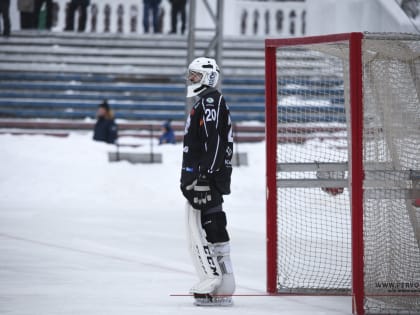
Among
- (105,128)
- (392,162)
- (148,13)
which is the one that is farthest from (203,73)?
(148,13)

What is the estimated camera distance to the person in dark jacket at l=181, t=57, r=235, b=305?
5898 millimetres

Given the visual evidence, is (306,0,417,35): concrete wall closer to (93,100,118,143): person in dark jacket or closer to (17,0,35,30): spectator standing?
(93,100,118,143): person in dark jacket

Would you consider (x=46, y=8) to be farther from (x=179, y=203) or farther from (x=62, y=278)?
(x=62, y=278)

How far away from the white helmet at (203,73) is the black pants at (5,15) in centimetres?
1806

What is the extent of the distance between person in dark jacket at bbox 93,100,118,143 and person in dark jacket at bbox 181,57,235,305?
39.0ft

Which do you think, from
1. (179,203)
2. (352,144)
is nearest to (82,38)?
(179,203)

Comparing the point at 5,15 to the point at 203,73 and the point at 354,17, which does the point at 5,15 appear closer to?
the point at 354,17

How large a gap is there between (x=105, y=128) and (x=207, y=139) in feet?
40.4

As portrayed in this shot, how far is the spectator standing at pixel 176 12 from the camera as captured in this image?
78.3 feet

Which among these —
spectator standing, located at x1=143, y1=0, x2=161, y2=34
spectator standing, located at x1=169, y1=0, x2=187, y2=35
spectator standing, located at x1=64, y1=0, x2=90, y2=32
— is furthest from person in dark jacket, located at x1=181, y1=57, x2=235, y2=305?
spectator standing, located at x1=64, y1=0, x2=90, y2=32

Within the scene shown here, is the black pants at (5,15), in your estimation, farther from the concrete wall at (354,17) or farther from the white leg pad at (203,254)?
the white leg pad at (203,254)

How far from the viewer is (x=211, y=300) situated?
611 cm

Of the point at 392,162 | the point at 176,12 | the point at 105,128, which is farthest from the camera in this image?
the point at 176,12

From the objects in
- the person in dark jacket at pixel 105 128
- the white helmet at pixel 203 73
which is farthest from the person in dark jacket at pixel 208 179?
the person in dark jacket at pixel 105 128
